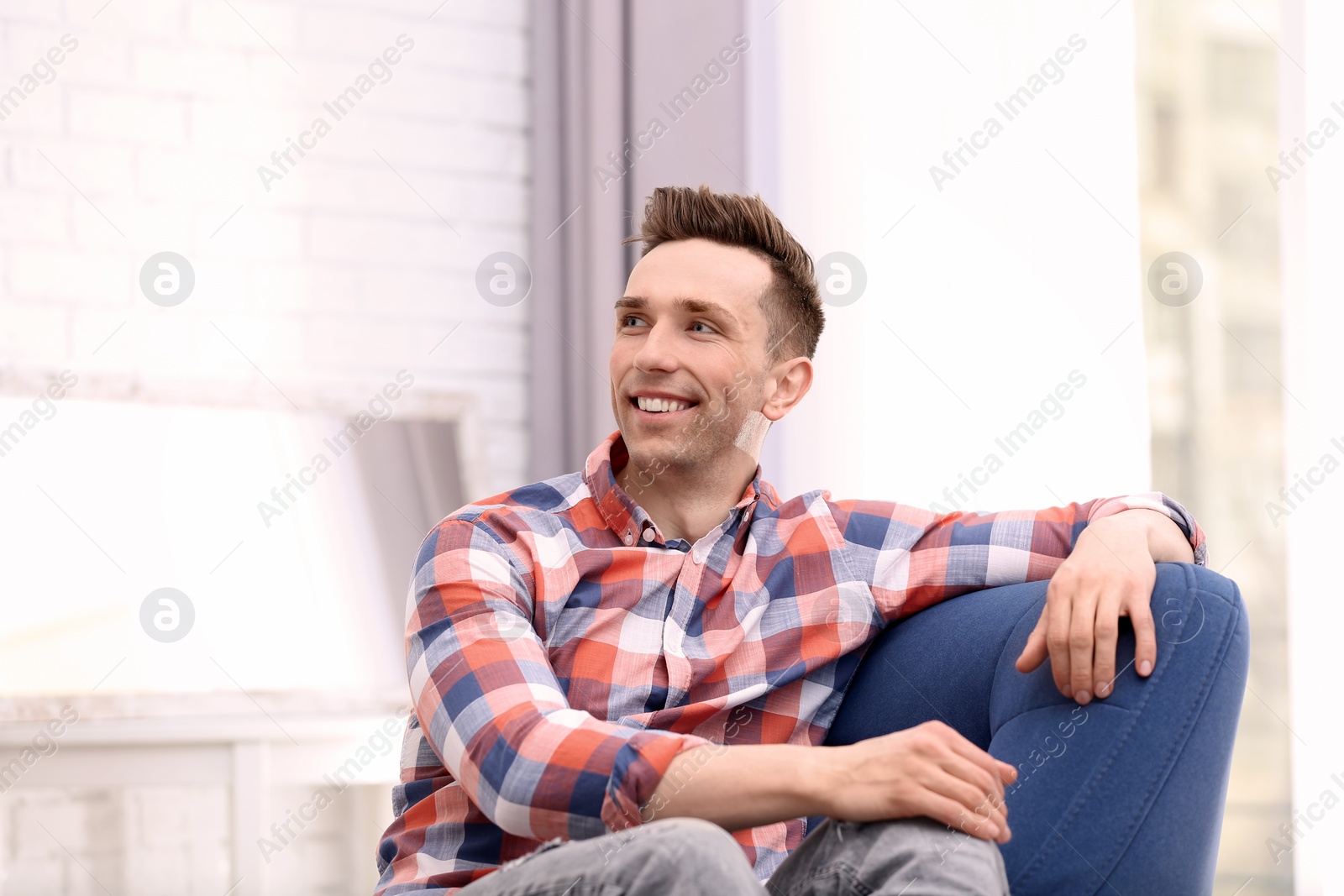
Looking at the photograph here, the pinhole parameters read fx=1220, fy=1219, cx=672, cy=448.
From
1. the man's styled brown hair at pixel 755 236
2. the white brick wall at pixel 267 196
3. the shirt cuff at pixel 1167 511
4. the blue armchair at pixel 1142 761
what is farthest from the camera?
the white brick wall at pixel 267 196

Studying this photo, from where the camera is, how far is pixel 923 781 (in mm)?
996

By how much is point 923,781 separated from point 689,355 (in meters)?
0.64

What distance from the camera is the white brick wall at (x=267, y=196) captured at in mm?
2697

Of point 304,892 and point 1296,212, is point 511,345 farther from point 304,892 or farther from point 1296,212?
point 1296,212

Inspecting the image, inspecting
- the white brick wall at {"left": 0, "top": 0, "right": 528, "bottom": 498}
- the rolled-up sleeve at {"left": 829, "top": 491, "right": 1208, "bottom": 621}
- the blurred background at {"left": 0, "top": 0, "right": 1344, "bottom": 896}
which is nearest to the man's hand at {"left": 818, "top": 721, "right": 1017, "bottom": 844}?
the rolled-up sleeve at {"left": 829, "top": 491, "right": 1208, "bottom": 621}

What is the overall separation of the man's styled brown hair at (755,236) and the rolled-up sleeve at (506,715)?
1.62 ft

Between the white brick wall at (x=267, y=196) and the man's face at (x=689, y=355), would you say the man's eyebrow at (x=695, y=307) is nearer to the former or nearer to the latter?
the man's face at (x=689, y=355)

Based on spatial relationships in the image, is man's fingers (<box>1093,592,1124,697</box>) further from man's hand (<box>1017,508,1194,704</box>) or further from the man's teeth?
the man's teeth

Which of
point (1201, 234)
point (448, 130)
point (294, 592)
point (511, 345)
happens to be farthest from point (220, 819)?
point (1201, 234)

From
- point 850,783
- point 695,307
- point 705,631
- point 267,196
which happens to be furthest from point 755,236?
point 267,196

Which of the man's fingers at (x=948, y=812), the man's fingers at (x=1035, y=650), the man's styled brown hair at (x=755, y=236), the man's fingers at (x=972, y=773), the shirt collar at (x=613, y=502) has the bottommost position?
the man's fingers at (x=948, y=812)

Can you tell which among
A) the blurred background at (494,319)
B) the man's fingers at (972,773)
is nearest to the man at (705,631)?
the man's fingers at (972,773)

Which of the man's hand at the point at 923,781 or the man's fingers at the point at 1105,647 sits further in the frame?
the man's fingers at the point at 1105,647

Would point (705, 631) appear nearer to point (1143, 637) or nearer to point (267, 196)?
point (1143, 637)
